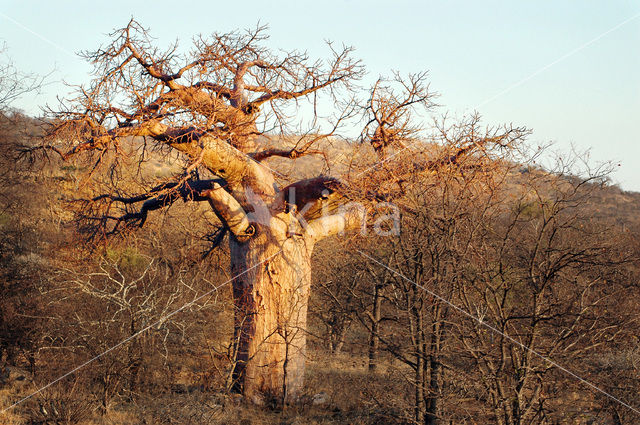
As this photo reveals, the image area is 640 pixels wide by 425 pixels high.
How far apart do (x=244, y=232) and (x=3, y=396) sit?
3.99 m

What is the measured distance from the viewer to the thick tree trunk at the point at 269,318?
26.0ft

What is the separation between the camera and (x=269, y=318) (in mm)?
8023

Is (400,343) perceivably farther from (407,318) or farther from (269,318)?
(269,318)

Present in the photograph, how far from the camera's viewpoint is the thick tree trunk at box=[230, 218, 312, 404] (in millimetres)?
7926

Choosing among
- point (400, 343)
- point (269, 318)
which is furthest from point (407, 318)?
point (269, 318)

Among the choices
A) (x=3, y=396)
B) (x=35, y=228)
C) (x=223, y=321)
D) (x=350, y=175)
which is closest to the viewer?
(x=3, y=396)

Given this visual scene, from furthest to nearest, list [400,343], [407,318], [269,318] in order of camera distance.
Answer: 1. [400,343]
2. [269,318]
3. [407,318]

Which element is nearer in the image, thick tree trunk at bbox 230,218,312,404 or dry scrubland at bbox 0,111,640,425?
dry scrubland at bbox 0,111,640,425

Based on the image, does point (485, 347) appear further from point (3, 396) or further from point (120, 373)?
point (3, 396)

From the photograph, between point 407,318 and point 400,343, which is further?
point 400,343

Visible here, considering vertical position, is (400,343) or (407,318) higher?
(407,318)

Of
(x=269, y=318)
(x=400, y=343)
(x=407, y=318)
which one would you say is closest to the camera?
(x=407, y=318)

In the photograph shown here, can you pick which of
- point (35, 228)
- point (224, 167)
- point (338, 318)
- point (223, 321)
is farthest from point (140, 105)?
point (35, 228)

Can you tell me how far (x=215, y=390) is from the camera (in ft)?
25.8
